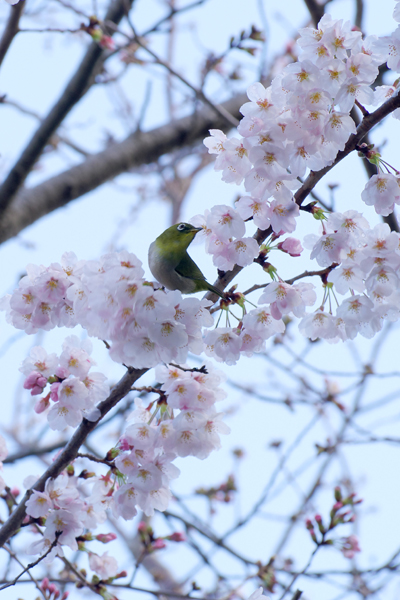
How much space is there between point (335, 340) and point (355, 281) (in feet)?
0.94

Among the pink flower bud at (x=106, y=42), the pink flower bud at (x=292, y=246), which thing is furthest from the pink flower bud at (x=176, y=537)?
the pink flower bud at (x=106, y=42)

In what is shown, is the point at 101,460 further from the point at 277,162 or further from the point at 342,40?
the point at 342,40

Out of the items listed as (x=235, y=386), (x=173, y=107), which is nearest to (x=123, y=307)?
(x=235, y=386)

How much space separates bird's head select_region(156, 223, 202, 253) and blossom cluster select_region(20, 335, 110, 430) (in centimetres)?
48

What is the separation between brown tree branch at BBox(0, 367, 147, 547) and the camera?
1778 mm

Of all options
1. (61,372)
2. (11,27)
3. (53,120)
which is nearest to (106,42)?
(53,120)

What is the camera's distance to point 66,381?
1.93m

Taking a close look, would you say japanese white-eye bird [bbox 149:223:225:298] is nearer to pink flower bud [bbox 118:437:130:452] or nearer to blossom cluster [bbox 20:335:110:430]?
blossom cluster [bbox 20:335:110:430]

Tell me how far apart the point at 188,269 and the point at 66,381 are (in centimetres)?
61

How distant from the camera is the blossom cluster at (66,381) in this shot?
1929 mm

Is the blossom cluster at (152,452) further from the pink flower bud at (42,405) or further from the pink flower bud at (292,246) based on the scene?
the pink flower bud at (292,246)

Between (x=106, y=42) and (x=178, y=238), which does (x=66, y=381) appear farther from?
(x=106, y=42)

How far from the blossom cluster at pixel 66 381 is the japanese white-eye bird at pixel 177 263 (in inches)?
15.6

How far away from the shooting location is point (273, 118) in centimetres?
169
